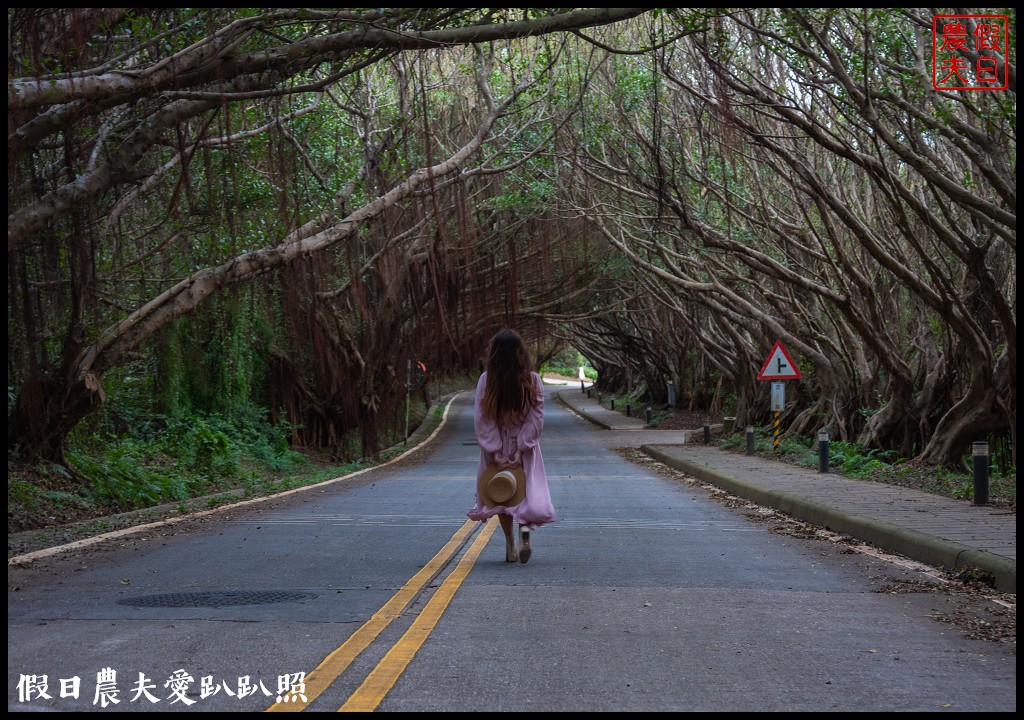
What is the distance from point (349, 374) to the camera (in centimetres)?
2809

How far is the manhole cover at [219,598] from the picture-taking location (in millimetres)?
6992

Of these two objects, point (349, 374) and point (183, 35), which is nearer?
point (183, 35)

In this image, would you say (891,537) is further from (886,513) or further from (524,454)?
(524,454)

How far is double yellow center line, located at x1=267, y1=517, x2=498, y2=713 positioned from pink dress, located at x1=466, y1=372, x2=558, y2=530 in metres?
0.56

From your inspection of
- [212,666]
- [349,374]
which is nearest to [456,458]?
[349,374]

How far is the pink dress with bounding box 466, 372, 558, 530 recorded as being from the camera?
8.81 m

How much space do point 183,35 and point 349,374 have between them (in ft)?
53.4

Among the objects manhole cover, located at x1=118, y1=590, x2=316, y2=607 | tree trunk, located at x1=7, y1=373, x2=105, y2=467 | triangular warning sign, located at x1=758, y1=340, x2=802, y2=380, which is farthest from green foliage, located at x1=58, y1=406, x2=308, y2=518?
triangular warning sign, located at x1=758, y1=340, x2=802, y2=380

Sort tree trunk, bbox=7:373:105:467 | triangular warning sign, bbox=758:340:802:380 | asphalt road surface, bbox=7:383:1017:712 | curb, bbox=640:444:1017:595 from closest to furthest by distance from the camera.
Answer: asphalt road surface, bbox=7:383:1017:712 → curb, bbox=640:444:1017:595 → tree trunk, bbox=7:373:105:467 → triangular warning sign, bbox=758:340:802:380

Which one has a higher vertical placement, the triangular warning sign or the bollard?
the triangular warning sign

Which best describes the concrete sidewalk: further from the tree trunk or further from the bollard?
the tree trunk

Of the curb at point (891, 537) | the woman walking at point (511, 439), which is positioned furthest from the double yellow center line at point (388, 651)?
the curb at point (891, 537)

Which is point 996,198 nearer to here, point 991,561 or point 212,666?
point 991,561

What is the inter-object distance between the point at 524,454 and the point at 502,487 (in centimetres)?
39
